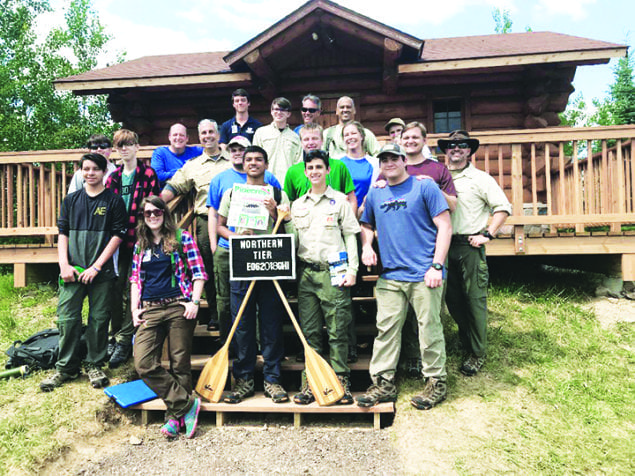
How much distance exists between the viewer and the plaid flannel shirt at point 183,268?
12.0ft

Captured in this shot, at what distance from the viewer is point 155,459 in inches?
131

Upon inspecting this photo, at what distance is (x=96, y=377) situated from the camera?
158 inches

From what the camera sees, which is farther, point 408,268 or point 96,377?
point 96,377

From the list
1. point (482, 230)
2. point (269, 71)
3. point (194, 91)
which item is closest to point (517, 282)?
point (482, 230)

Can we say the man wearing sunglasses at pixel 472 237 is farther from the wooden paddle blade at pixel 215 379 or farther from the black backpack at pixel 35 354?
the black backpack at pixel 35 354

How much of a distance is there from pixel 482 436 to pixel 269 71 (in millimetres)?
6710

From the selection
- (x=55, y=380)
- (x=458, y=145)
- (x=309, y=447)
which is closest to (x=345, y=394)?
(x=309, y=447)

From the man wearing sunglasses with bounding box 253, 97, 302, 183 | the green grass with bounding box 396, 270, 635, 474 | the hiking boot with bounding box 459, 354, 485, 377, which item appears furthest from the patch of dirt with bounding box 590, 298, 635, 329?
the man wearing sunglasses with bounding box 253, 97, 302, 183

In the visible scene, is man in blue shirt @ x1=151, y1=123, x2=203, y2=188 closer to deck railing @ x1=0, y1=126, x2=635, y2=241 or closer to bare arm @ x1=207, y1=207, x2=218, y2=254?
deck railing @ x1=0, y1=126, x2=635, y2=241

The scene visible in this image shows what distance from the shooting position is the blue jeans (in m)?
3.74

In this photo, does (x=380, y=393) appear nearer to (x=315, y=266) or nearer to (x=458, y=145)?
(x=315, y=266)

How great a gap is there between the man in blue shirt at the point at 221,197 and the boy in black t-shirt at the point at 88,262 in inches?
33.5

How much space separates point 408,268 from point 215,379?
1.88 m

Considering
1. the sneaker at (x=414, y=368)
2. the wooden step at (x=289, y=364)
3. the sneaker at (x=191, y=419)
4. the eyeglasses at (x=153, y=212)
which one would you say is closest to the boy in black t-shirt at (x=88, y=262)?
the eyeglasses at (x=153, y=212)
